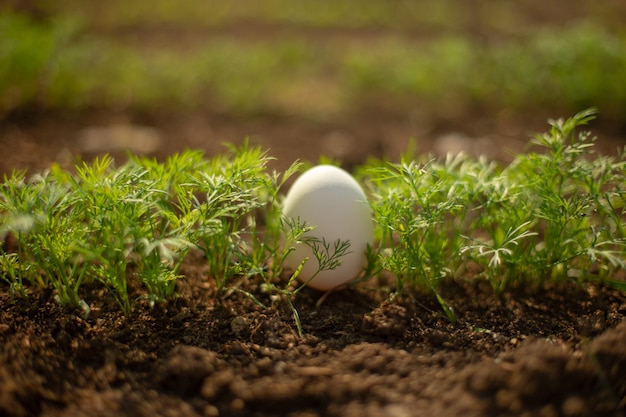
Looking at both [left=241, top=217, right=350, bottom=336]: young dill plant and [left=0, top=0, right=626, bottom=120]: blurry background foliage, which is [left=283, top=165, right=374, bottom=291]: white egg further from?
[left=0, top=0, right=626, bottom=120]: blurry background foliage

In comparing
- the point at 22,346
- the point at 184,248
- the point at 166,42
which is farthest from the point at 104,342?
the point at 166,42

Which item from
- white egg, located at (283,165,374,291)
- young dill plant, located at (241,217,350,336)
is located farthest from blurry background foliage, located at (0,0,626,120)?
young dill plant, located at (241,217,350,336)

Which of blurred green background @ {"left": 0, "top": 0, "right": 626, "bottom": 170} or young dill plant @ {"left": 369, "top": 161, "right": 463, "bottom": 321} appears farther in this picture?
blurred green background @ {"left": 0, "top": 0, "right": 626, "bottom": 170}

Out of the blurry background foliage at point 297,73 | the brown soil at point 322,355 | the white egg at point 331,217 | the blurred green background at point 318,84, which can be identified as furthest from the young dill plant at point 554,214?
the blurry background foliage at point 297,73

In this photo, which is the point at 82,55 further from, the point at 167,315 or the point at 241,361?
the point at 241,361

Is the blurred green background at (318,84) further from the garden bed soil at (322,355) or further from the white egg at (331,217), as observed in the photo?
the garden bed soil at (322,355)
